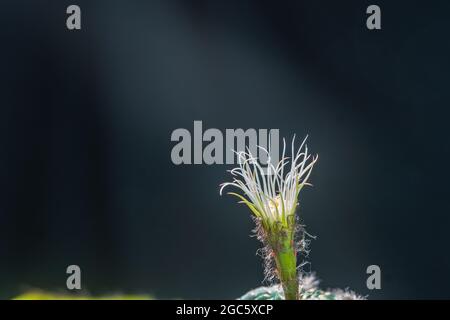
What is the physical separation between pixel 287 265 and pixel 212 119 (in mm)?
1454

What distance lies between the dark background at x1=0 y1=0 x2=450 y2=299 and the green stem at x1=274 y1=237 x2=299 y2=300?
4.17ft

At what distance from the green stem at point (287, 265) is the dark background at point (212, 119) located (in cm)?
127

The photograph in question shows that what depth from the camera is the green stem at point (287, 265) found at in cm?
205

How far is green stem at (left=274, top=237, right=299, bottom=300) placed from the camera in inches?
80.9

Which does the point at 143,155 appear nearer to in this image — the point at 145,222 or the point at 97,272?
the point at 145,222

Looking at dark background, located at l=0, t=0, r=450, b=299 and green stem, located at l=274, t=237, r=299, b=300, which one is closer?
green stem, located at l=274, t=237, r=299, b=300

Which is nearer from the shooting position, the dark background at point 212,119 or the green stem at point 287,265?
the green stem at point 287,265

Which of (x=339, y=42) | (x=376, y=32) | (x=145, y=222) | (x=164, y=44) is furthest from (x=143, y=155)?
(x=376, y=32)

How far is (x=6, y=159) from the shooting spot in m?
3.27

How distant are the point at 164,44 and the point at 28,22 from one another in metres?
0.89

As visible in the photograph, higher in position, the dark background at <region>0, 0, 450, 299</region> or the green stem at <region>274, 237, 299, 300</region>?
the dark background at <region>0, 0, 450, 299</region>

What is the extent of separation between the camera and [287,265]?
205 cm

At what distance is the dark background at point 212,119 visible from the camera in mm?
3258

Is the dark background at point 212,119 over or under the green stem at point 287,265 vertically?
over
